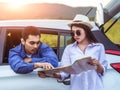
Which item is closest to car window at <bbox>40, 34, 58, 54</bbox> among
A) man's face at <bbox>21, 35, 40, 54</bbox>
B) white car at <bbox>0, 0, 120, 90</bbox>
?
white car at <bbox>0, 0, 120, 90</bbox>

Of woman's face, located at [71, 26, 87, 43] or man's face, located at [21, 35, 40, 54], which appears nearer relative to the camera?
woman's face, located at [71, 26, 87, 43]

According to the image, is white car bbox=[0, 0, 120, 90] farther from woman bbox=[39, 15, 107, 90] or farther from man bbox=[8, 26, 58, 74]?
woman bbox=[39, 15, 107, 90]

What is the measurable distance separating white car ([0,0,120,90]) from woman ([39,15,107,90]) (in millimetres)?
411

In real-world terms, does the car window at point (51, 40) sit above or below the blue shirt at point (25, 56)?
above

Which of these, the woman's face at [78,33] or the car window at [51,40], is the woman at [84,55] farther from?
the car window at [51,40]

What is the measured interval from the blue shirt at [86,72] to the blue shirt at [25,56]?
280 millimetres

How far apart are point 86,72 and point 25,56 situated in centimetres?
72

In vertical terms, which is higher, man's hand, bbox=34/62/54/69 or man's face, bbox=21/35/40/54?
man's face, bbox=21/35/40/54

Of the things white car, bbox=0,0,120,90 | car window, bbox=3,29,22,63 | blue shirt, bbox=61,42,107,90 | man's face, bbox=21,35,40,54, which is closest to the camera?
blue shirt, bbox=61,42,107,90

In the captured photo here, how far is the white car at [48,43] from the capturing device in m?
4.77

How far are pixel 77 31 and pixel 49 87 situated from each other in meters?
0.79

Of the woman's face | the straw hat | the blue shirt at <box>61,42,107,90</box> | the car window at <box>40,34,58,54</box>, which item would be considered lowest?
the blue shirt at <box>61,42,107,90</box>

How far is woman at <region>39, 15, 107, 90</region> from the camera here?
4.30 metres

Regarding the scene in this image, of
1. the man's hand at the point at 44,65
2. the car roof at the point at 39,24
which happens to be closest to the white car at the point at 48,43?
the car roof at the point at 39,24
